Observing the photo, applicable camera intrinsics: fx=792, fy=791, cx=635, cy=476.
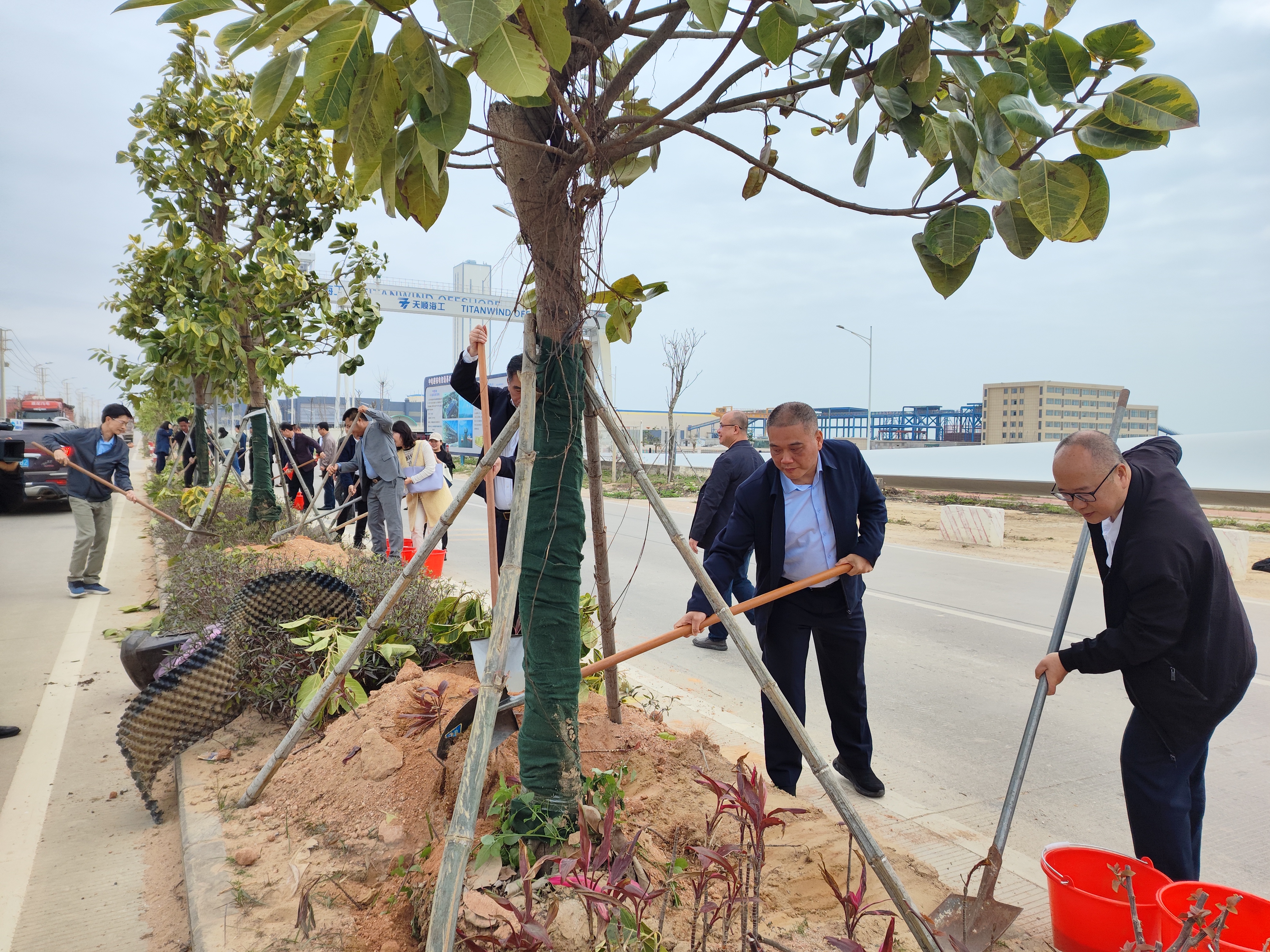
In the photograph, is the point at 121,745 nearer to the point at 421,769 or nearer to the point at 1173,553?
the point at 421,769

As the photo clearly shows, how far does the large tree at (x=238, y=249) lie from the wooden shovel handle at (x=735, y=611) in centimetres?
615

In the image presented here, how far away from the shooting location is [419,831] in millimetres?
2988

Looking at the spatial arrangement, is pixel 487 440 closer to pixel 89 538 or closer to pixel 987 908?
pixel 987 908

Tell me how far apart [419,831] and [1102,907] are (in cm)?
230

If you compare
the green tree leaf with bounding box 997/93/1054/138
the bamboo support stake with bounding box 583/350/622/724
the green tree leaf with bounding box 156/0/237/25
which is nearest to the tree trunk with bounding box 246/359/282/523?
the bamboo support stake with bounding box 583/350/622/724

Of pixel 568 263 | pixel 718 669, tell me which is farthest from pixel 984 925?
pixel 718 669

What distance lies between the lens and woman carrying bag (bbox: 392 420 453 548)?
9.31m

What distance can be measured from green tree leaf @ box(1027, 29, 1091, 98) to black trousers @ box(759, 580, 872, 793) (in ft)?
7.91

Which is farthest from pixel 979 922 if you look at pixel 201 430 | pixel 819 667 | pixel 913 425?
pixel 913 425

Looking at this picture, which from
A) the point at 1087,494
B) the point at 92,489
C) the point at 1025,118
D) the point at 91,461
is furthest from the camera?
the point at 91,461

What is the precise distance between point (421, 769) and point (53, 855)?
168 centimetres

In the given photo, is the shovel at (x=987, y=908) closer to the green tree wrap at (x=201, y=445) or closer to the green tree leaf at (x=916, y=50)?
the green tree leaf at (x=916, y=50)

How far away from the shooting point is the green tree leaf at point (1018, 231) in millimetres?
1950

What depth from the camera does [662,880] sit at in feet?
8.54
